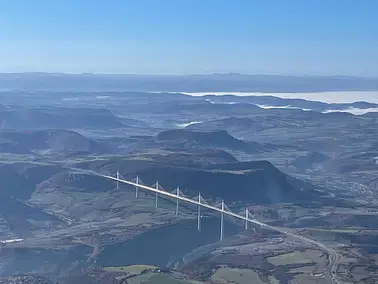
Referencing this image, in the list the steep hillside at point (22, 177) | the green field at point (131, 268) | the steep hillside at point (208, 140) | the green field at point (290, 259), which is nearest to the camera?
the green field at point (131, 268)

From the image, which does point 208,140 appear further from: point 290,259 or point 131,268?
point 131,268

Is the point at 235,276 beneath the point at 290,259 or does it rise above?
beneath

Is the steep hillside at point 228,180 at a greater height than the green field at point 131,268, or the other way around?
the steep hillside at point 228,180

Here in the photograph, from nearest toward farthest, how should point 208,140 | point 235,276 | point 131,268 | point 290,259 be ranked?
point 235,276 → point 131,268 → point 290,259 → point 208,140

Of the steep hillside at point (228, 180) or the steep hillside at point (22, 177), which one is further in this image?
the steep hillside at point (22, 177)

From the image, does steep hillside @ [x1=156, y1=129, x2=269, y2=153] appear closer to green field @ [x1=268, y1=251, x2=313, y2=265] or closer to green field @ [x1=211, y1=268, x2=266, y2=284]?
green field @ [x1=268, y1=251, x2=313, y2=265]

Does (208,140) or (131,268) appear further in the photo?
(208,140)

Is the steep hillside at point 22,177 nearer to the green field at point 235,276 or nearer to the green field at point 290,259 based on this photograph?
the green field at point 290,259

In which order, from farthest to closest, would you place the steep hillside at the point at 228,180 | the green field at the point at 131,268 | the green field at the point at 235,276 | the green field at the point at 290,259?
the steep hillside at the point at 228,180 → the green field at the point at 290,259 → the green field at the point at 131,268 → the green field at the point at 235,276

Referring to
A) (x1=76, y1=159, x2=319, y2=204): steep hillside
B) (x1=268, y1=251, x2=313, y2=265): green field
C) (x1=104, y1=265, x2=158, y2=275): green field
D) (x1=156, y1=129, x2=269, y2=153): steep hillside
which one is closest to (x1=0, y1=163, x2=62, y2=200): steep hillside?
A: (x1=76, y1=159, x2=319, y2=204): steep hillside

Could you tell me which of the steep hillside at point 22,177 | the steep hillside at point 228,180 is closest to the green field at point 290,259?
the steep hillside at point 228,180

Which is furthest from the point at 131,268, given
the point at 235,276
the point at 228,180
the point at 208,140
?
the point at 208,140
